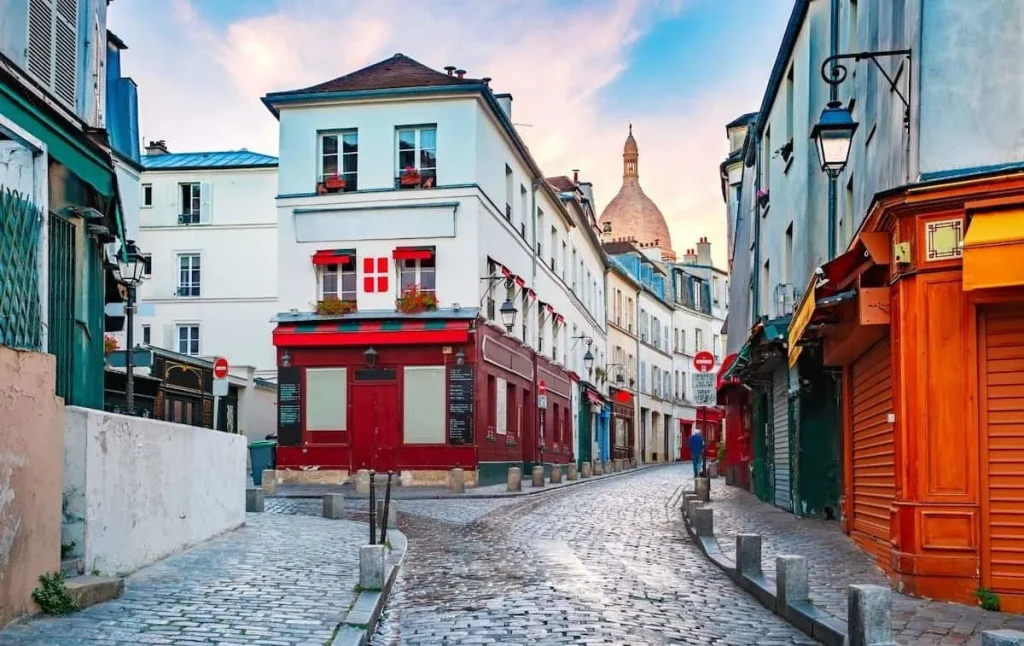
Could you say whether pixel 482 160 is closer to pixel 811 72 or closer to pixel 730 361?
pixel 730 361

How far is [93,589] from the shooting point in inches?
317

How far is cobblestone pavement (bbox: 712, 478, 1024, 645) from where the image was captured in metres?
7.89

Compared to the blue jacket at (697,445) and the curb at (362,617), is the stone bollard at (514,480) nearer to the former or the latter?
the blue jacket at (697,445)

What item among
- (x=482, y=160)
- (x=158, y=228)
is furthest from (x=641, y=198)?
(x=482, y=160)

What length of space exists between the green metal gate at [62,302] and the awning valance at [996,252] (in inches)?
293

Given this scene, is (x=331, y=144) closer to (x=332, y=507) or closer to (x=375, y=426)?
(x=375, y=426)

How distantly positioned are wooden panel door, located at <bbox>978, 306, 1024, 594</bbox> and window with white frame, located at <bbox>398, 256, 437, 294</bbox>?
1989 centimetres

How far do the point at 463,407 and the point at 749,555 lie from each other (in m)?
17.7

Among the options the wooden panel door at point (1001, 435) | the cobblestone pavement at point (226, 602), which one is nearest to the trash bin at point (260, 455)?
the cobblestone pavement at point (226, 602)

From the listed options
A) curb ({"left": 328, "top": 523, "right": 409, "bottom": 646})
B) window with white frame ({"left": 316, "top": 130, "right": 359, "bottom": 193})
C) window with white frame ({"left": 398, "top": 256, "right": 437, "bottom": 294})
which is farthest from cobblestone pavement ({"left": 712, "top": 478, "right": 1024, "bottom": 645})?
window with white frame ({"left": 316, "top": 130, "right": 359, "bottom": 193})

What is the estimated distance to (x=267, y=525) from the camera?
15211mm

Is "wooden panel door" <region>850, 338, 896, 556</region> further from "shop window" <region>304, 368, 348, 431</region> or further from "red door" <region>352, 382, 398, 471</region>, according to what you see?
"shop window" <region>304, 368, 348, 431</region>

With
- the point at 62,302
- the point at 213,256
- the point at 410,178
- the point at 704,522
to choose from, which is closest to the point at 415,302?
the point at 410,178

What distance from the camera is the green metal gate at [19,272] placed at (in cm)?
772
